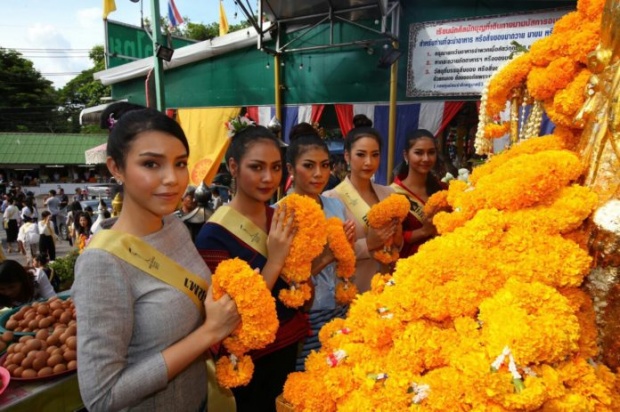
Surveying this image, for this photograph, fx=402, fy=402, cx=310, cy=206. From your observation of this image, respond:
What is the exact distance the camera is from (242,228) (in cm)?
207

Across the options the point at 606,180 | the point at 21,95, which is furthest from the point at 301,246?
the point at 21,95

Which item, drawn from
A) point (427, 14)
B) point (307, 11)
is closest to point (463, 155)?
point (427, 14)

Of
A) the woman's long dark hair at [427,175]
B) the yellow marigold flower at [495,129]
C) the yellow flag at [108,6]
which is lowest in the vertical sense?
the woman's long dark hair at [427,175]

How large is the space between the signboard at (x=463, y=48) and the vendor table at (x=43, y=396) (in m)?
7.49

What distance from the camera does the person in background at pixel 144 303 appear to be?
4.09 ft

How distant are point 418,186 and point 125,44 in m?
11.0

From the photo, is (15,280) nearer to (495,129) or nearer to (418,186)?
(418,186)

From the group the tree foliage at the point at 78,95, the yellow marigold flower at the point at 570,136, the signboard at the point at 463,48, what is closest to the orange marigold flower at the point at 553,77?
the yellow marigold flower at the point at 570,136

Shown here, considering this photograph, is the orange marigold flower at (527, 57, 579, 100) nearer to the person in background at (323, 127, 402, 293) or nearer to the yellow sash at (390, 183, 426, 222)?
the person in background at (323, 127, 402, 293)

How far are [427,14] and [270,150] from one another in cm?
699

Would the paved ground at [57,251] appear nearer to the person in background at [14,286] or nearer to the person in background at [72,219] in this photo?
the person in background at [72,219]

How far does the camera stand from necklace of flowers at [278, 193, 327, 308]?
1888 mm

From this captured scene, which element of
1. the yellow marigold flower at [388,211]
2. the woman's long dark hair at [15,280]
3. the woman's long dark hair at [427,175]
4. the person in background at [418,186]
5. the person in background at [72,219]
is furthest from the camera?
the person in background at [72,219]

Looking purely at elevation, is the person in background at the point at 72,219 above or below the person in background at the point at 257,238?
below
